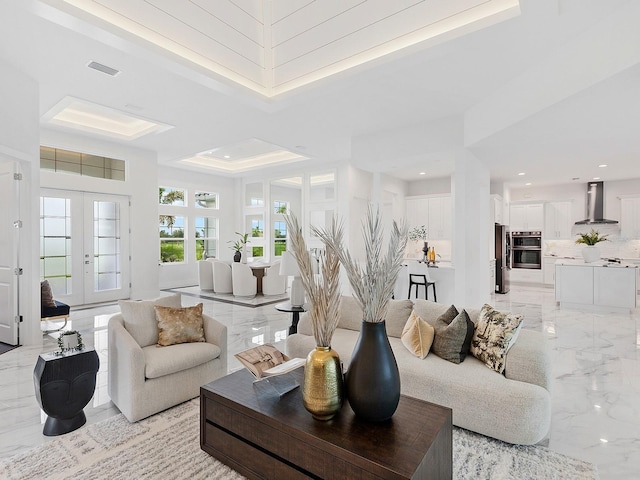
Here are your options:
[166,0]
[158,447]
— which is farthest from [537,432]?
[166,0]

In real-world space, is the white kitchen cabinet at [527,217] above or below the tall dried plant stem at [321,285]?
above

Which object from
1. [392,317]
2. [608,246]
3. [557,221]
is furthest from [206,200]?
[608,246]

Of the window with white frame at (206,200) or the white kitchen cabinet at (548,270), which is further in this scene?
the window with white frame at (206,200)

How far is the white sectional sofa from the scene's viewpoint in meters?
2.14

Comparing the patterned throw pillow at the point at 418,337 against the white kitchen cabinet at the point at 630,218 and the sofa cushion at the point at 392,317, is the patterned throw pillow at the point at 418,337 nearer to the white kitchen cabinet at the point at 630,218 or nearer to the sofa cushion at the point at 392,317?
the sofa cushion at the point at 392,317

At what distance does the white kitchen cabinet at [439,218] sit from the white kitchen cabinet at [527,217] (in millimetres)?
2266

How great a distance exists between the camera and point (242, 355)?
7.06 ft

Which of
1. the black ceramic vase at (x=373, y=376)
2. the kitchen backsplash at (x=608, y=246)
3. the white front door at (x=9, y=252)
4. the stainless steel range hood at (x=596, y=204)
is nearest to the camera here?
the black ceramic vase at (x=373, y=376)

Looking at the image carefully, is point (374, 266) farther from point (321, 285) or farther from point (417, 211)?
point (417, 211)

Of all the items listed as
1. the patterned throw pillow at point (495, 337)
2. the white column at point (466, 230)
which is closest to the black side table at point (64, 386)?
the patterned throw pillow at point (495, 337)

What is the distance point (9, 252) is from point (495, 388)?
214 inches

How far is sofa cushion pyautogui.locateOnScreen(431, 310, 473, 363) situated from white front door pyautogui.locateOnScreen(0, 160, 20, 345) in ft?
16.1

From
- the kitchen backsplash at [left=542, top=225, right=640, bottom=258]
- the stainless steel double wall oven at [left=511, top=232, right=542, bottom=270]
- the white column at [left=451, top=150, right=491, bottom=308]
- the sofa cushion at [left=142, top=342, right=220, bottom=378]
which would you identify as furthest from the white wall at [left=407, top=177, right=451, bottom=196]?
the sofa cushion at [left=142, top=342, right=220, bottom=378]

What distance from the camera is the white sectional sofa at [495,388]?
2.14m
